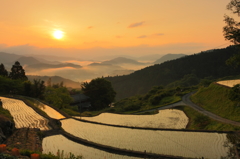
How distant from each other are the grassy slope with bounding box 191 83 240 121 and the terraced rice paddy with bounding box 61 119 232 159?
34.0 feet

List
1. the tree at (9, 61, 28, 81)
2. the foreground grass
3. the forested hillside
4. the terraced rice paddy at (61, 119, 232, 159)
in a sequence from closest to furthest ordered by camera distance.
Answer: the terraced rice paddy at (61, 119, 232, 159), the foreground grass, the tree at (9, 61, 28, 81), the forested hillside

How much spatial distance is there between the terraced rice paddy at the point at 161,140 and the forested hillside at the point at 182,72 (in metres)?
88.3

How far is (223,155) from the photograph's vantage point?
13.9 metres

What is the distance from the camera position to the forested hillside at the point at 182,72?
113 m

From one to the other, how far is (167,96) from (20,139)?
149 feet

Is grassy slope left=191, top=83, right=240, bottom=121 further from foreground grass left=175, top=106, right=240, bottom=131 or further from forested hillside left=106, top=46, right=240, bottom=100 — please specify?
forested hillside left=106, top=46, right=240, bottom=100

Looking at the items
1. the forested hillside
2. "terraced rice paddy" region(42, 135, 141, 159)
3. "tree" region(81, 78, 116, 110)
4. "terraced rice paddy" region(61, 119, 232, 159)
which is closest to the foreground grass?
"terraced rice paddy" region(61, 119, 232, 159)

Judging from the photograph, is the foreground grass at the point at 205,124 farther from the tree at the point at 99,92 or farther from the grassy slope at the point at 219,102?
the tree at the point at 99,92

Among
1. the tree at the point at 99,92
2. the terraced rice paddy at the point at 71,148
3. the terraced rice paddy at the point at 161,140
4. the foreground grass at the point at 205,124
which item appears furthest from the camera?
the tree at the point at 99,92

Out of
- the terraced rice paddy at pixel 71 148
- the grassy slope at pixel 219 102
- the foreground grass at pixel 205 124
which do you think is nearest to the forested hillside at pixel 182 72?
the grassy slope at pixel 219 102

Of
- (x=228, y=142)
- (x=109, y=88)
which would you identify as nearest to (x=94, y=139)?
(x=228, y=142)

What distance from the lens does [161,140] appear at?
1764cm

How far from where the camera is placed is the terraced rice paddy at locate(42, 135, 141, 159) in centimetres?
1419

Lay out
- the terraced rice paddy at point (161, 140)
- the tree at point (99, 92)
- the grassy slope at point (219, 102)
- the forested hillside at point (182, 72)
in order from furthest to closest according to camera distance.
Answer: the forested hillside at point (182, 72), the tree at point (99, 92), the grassy slope at point (219, 102), the terraced rice paddy at point (161, 140)
